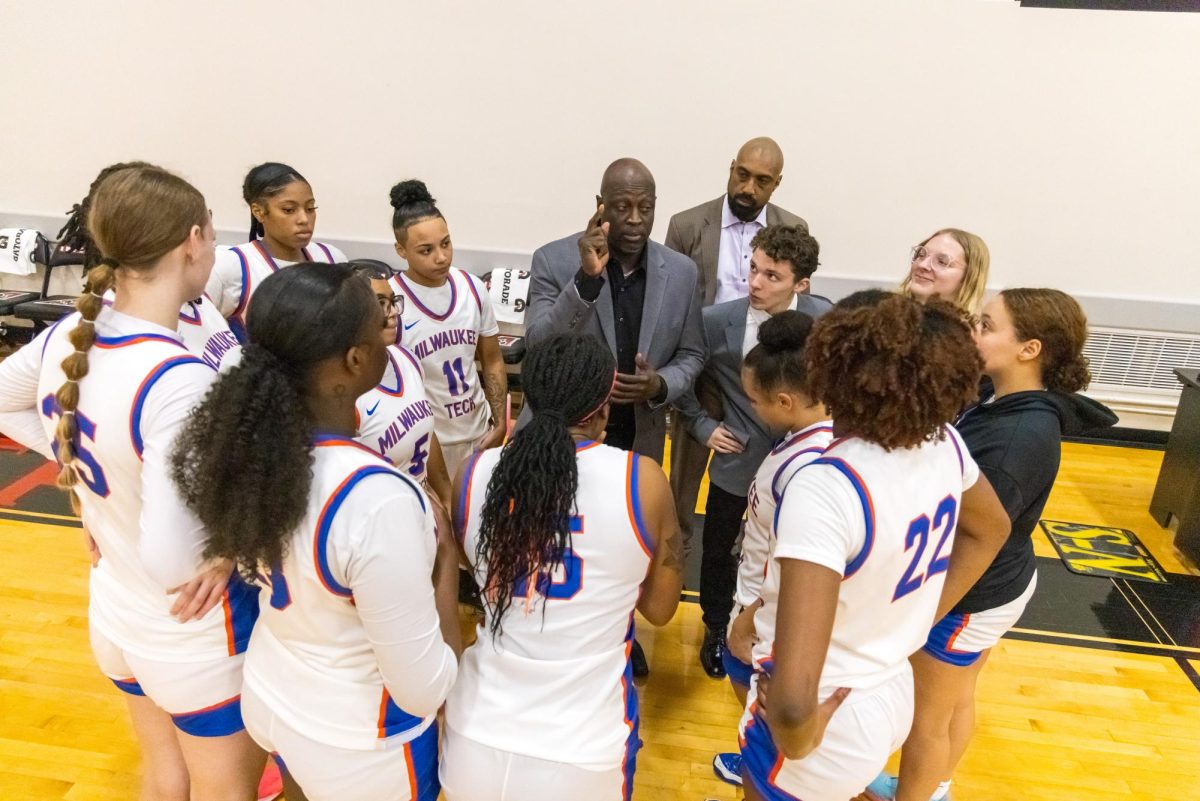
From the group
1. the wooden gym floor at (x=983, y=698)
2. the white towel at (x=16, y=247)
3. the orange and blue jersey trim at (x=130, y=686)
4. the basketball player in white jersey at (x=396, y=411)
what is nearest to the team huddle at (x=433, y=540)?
the orange and blue jersey trim at (x=130, y=686)

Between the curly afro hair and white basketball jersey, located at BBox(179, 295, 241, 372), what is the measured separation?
1.40 metres

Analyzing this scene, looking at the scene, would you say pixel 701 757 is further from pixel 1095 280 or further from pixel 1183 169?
pixel 1183 169

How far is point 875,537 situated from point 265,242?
2197 millimetres

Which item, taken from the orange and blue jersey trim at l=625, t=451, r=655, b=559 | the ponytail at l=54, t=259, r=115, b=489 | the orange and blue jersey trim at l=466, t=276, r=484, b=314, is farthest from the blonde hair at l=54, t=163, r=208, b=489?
the orange and blue jersey trim at l=466, t=276, r=484, b=314

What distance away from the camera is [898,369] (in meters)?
1.16

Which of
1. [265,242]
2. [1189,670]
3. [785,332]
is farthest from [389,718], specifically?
[1189,670]

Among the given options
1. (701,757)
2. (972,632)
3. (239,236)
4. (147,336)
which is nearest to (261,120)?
(239,236)

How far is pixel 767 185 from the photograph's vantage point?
310cm

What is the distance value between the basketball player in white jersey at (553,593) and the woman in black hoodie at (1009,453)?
2.80ft

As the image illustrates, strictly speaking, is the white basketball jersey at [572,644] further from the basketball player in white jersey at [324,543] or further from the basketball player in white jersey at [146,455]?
the basketball player in white jersey at [146,455]

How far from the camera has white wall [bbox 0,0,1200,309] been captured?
446cm

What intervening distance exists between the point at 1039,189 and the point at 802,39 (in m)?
1.78

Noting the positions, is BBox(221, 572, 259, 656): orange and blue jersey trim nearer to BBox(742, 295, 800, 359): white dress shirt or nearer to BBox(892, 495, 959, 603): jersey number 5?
BBox(892, 495, 959, 603): jersey number 5

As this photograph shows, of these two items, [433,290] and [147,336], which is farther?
[433,290]
